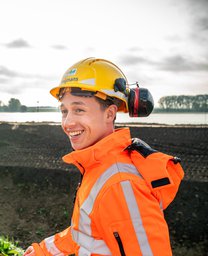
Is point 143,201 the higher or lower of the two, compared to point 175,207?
higher

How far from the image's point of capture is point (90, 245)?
182cm

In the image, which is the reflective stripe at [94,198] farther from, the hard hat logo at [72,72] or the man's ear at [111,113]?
the hard hat logo at [72,72]

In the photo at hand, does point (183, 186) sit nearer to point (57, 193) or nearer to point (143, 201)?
point (57, 193)

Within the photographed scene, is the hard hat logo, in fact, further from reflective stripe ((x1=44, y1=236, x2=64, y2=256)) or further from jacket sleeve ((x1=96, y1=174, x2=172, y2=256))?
reflective stripe ((x1=44, y1=236, x2=64, y2=256))

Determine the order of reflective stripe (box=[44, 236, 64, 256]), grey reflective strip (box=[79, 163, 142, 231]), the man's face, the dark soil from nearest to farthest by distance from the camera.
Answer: grey reflective strip (box=[79, 163, 142, 231]) → the man's face → reflective stripe (box=[44, 236, 64, 256]) → the dark soil

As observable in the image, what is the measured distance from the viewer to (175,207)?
35.0 ft

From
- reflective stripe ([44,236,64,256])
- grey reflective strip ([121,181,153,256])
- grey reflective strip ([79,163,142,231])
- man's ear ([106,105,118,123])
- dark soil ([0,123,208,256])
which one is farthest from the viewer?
dark soil ([0,123,208,256])

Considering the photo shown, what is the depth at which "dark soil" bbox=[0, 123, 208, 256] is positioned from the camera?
32.3 feet

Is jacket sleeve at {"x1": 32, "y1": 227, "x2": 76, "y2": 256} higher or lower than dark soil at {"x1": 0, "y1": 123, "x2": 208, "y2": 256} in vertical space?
higher

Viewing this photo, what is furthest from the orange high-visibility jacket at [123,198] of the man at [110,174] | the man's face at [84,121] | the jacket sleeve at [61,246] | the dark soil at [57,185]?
the dark soil at [57,185]

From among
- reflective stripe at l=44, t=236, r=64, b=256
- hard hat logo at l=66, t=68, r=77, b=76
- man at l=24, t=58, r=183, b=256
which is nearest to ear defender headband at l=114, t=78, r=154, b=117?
man at l=24, t=58, r=183, b=256

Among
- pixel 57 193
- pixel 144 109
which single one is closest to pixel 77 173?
pixel 57 193

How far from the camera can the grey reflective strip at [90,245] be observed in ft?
5.84

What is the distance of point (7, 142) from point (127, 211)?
16365 mm
